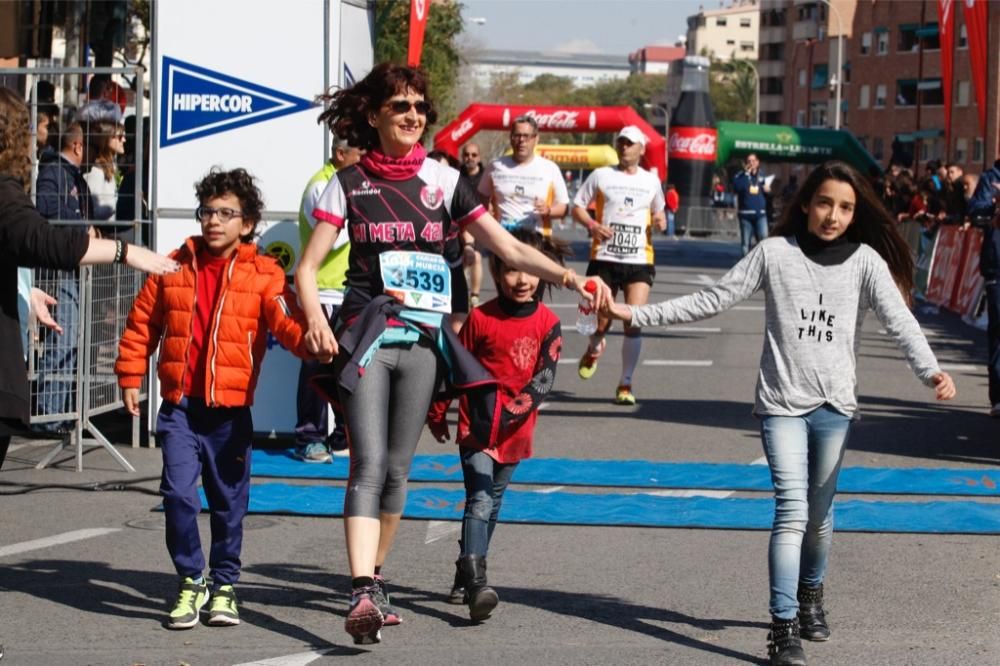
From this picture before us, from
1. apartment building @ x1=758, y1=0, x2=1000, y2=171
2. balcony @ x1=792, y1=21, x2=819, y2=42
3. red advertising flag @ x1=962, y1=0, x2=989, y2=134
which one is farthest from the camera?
balcony @ x1=792, y1=21, x2=819, y2=42

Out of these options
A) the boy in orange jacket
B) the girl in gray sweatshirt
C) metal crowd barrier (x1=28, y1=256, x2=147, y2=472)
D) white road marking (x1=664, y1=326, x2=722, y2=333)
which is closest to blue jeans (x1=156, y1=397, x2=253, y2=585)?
the boy in orange jacket

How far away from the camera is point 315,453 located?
1021 cm

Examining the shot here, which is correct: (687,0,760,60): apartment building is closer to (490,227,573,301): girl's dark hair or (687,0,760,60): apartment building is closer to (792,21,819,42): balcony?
(792,21,819,42): balcony

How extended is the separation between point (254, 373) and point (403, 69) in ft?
4.24

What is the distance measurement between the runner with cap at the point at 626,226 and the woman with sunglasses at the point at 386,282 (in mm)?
6672

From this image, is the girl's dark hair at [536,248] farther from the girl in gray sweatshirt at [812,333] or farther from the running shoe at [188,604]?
the running shoe at [188,604]

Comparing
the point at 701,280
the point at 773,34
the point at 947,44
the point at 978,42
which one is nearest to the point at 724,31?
the point at 773,34

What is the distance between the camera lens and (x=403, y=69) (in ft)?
20.3

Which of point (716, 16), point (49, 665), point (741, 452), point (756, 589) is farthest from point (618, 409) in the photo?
point (716, 16)

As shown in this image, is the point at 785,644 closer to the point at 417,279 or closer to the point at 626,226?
the point at 417,279

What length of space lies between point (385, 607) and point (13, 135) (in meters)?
2.11

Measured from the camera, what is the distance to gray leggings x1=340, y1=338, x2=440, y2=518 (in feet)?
19.4

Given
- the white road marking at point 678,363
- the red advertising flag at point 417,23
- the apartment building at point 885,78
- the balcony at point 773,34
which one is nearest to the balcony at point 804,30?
the apartment building at point 885,78

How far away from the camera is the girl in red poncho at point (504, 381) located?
653 centimetres
